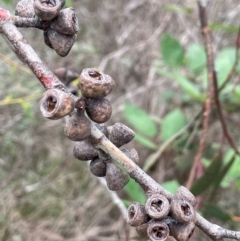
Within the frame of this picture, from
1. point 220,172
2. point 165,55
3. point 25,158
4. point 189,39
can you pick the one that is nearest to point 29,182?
point 25,158

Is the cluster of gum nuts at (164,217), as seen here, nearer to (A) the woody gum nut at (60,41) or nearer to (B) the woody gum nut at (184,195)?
(B) the woody gum nut at (184,195)

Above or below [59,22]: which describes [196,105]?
below

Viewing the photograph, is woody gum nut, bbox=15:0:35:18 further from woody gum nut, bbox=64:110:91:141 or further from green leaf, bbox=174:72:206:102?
green leaf, bbox=174:72:206:102

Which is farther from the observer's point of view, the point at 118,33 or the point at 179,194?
the point at 118,33

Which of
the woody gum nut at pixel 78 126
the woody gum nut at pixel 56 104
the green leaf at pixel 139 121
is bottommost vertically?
the green leaf at pixel 139 121

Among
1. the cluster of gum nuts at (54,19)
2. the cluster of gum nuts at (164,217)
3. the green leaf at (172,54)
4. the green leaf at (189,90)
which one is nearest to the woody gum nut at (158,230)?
the cluster of gum nuts at (164,217)

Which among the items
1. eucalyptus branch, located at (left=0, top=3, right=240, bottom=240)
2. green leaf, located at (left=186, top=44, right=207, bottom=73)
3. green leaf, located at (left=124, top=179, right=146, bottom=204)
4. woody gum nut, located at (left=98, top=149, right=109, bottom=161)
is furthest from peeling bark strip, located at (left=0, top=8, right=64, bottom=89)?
green leaf, located at (left=186, top=44, right=207, bottom=73)

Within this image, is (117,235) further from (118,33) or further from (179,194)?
(179,194)
